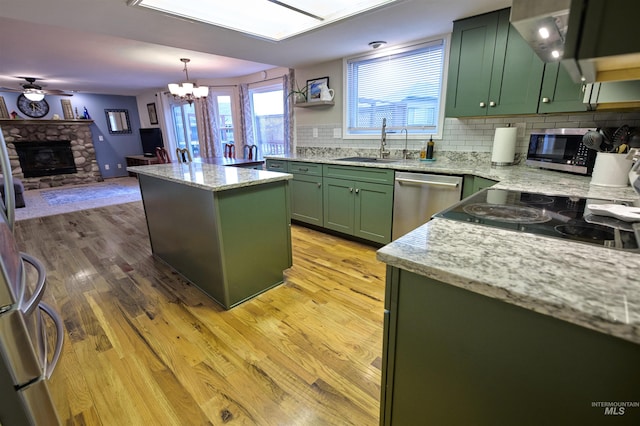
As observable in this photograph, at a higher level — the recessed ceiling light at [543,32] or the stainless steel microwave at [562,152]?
the recessed ceiling light at [543,32]

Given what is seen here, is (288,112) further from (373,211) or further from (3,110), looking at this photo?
(3,110)

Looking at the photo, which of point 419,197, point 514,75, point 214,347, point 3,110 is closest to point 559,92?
point 514,75

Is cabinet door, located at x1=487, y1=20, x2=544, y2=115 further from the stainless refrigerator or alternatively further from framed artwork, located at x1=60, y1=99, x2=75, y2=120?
framed artwork, located at x1=60, y1=99, x2=75, y2=120

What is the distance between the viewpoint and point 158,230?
2.74 m

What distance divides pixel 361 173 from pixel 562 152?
62.3 inches

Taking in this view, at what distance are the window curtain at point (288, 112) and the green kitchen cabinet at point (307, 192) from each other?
111cm

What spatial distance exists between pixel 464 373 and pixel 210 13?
2883 mm

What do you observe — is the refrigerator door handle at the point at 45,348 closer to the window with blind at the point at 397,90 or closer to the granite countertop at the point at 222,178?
the granite countertop at the point at 222,178

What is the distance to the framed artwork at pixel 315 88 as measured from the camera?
3.80 metres

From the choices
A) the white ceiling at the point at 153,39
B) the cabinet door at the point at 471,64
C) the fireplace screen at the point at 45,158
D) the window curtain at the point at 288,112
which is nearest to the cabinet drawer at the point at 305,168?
the window curtain at the point at 288,112

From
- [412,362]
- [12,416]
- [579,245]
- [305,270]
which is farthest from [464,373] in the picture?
[305,270]

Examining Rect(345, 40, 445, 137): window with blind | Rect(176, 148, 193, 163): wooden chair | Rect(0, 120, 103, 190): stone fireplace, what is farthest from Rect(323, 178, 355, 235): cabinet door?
Rect(0, 120, 103, 190): stone fireplace

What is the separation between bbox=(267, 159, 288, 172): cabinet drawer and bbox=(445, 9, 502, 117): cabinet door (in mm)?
2044

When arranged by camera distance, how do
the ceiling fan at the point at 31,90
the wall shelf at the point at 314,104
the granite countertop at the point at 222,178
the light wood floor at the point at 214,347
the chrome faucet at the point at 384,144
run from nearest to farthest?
the light wood floor at the point at 214,347, the granite countertop at the point at 222,178, the chrome faucet at the point at 384,144, the wall shelf at the point at 314,104, the ceiling fan at the point at 31,90
